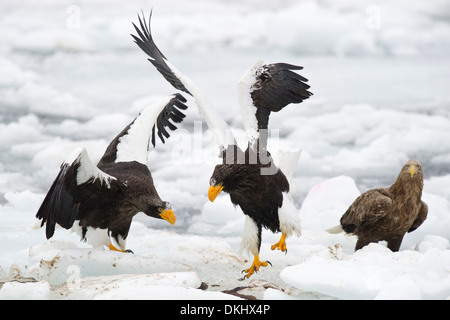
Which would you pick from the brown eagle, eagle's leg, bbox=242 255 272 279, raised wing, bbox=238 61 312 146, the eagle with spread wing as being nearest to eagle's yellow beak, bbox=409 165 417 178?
the brown eagle

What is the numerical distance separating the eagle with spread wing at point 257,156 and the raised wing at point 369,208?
0.58 metres

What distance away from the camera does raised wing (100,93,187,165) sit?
6.00 metres

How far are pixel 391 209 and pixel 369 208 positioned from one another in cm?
21

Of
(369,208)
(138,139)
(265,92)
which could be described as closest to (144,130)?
(138,139)

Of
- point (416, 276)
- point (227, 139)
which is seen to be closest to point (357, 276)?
point (416, 276)

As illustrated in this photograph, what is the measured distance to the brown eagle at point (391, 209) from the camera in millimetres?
5629

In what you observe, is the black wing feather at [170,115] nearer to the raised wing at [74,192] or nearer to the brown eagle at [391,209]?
the raised wing at [74,192]

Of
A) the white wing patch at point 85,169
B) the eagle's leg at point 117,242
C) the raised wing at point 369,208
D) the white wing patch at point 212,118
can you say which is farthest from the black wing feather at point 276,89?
the eagle's leg at point 117,242

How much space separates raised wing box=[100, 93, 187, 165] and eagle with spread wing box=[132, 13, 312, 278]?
69 cm

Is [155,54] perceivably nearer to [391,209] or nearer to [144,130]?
[144,130]

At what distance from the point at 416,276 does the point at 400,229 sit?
967 mm

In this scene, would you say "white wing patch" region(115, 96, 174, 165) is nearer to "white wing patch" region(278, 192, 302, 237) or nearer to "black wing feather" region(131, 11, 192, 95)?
"black wing feather" region(131, 11, 192, 95)
